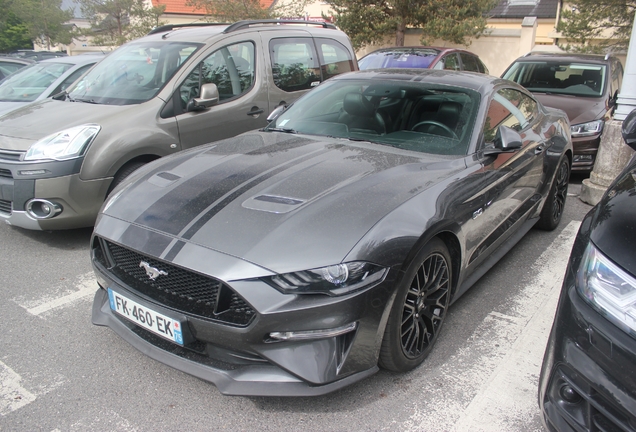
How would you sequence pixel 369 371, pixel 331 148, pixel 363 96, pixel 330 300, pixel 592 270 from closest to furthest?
pixel 592 270
pixel 330 300
pixel 369 371
pixel 331 148
pixel 363 96

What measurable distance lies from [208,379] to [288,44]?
4.58 metres

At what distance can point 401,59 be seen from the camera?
9.40 metres

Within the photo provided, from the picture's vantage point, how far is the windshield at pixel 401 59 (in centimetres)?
920

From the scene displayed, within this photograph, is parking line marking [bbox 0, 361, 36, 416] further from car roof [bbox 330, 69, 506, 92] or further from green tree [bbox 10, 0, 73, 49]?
green tree [bbox 10, 0, 73, 49]

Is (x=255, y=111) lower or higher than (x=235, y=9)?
lower

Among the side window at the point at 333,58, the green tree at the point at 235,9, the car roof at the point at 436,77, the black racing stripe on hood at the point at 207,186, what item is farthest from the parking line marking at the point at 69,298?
the green tree at the point at 235,9

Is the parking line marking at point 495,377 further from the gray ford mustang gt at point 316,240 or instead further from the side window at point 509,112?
the side window at point 509,112

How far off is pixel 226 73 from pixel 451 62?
580cm

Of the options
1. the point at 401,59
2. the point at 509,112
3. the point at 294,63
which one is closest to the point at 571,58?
the point at 401,59

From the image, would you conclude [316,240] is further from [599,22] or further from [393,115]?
[599,22]

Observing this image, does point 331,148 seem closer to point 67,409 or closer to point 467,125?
point 467,125

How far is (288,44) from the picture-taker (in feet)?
19.4

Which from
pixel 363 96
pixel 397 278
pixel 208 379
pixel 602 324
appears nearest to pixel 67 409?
pixel 208 379

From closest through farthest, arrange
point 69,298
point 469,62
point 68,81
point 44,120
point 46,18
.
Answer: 1. point 69,298
2. point 44,120
3. point 68,81
4. point 469,62
5. point 46,18
